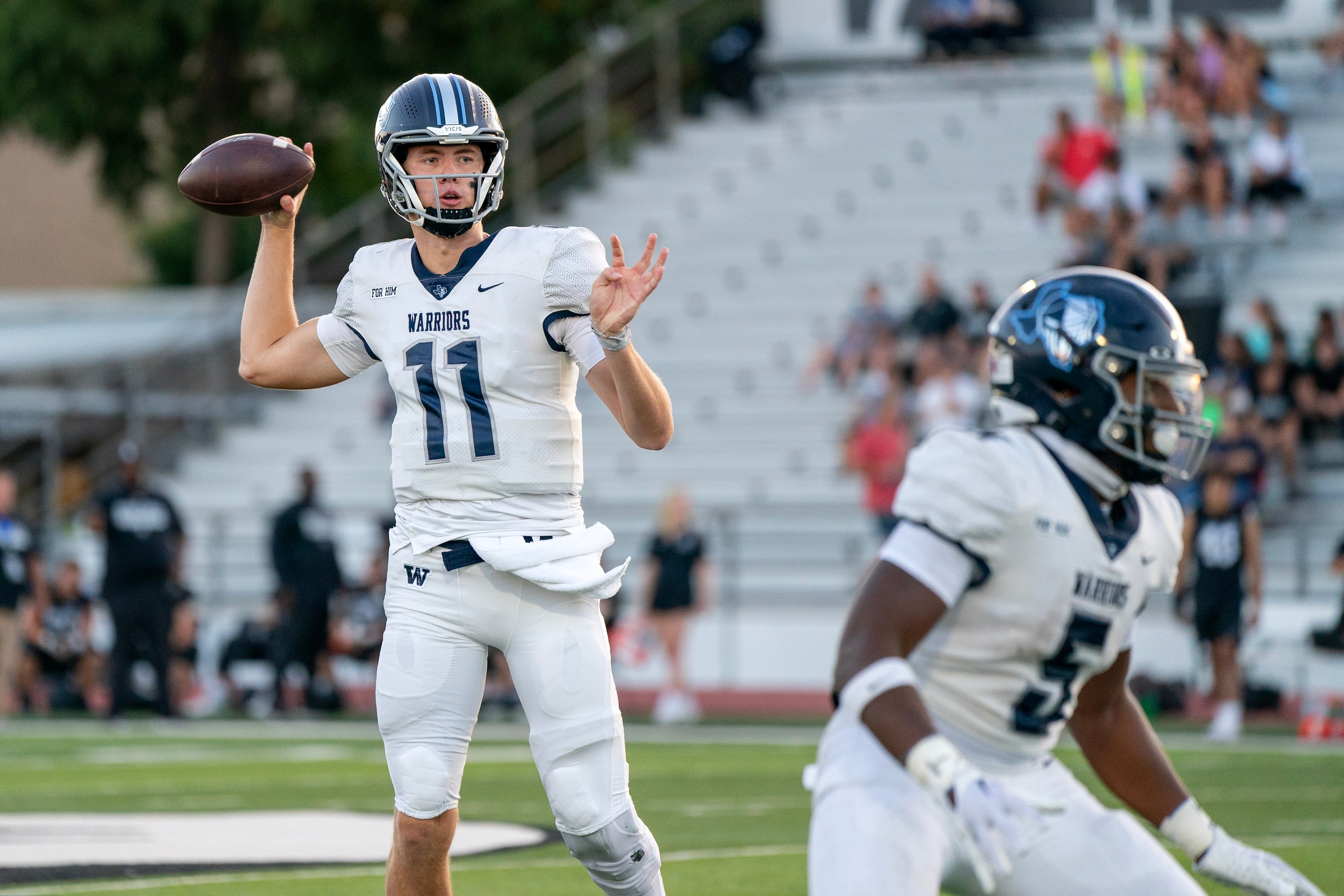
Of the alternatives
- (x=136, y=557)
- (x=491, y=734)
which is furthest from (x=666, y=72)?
(x=491, y=734)

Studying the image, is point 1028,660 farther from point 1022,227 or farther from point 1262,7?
point 1262,7

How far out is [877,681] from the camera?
3.37 m

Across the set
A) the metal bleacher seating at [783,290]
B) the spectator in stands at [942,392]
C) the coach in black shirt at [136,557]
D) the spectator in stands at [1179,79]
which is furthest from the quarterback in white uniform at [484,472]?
the spectator in stands at [1179,79]

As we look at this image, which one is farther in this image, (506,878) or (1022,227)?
(1022,227)

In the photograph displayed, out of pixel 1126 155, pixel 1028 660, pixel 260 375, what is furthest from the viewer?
pixel 1126 155

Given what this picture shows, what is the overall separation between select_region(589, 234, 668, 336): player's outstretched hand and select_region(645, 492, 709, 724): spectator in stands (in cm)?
950

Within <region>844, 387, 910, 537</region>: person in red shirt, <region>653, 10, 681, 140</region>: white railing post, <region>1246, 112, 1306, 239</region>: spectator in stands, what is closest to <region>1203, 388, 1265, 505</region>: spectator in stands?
<region>844, 387, 910, 537</region>: person in red shirt

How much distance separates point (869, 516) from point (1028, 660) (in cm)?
1275

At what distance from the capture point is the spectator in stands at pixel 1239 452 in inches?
493

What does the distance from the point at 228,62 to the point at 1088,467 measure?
67.4 ft

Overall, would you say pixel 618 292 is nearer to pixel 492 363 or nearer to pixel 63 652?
pixel 492 363

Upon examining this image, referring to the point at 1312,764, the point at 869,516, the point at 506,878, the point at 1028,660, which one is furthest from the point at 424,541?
the point at 869,516

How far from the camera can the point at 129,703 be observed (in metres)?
14.0

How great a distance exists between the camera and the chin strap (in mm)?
3611
